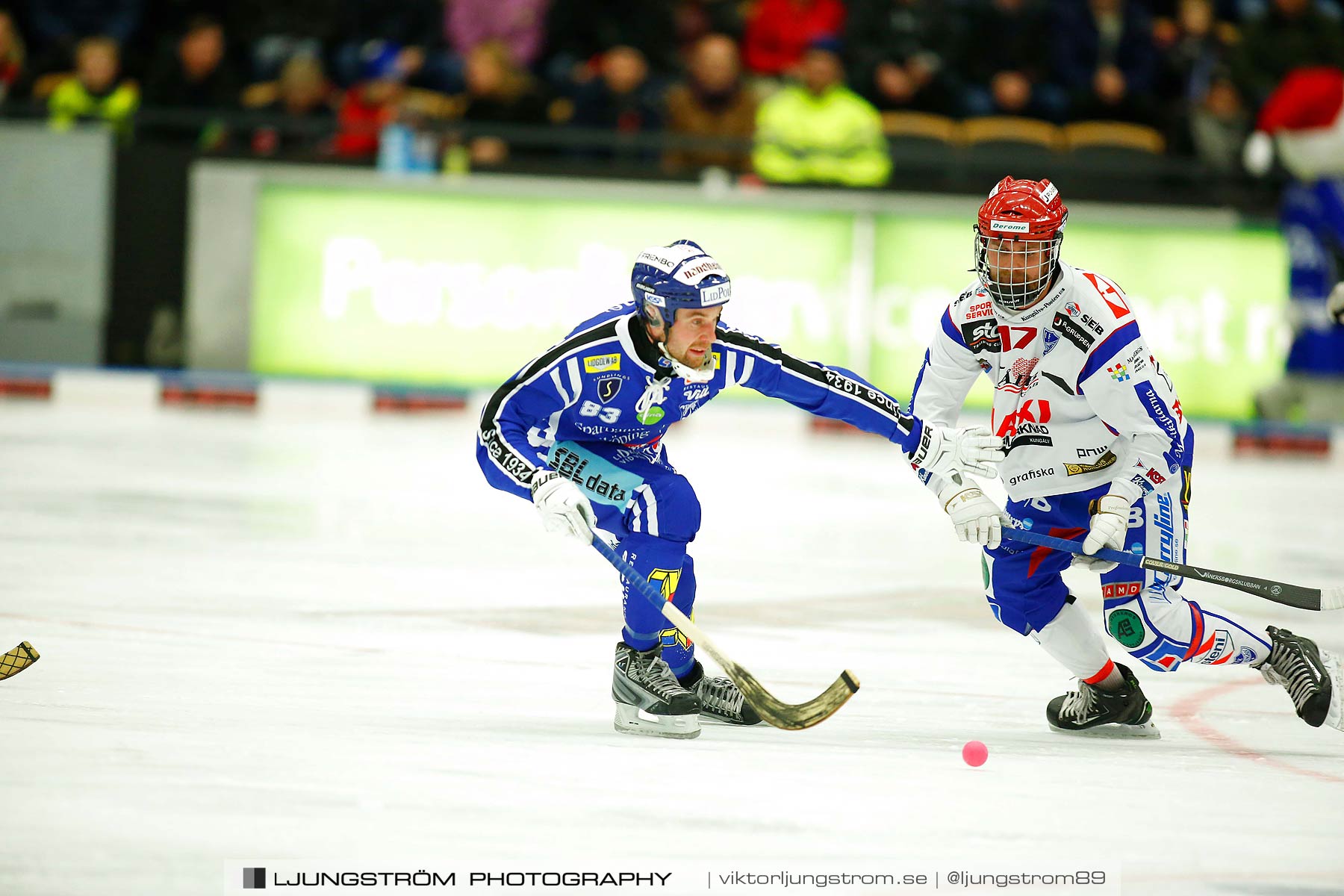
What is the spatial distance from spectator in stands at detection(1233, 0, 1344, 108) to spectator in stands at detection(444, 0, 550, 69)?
651cm

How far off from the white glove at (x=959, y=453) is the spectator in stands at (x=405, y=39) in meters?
11.6

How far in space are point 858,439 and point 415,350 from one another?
12.1 feet

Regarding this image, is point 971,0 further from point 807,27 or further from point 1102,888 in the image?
point 1102,888

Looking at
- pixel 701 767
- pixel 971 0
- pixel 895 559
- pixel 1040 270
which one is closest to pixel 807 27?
pixel 971 0

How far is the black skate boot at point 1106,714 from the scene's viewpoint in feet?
15.9

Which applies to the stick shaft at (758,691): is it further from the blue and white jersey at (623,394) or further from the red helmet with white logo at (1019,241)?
the red helmet with white logo at (1019,241)

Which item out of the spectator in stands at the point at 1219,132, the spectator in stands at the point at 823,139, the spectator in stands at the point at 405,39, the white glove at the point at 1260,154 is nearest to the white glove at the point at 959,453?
the spectator in stands at the point at 823,139

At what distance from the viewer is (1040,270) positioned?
4.73 m

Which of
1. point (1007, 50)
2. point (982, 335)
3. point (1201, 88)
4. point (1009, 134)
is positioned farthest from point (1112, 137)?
point (982, 335)

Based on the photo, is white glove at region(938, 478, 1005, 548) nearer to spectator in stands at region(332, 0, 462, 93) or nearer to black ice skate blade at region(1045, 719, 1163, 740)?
black ice skate blade at region(1045, 719, 1163, 740)

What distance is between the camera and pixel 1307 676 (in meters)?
4.74

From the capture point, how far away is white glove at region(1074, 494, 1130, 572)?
4.66 meters

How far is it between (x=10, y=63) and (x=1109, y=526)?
44.1 feet

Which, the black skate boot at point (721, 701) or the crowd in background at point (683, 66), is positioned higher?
the crowd in background at point (683, 66)
